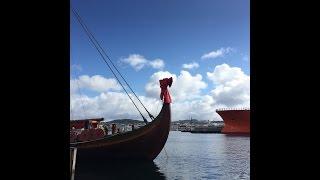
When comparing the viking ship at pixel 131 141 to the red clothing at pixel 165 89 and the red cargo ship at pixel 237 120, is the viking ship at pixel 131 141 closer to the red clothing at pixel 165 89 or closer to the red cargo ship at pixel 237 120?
the red clothing at pixel 165 89

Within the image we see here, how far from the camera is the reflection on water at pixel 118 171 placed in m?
20.4

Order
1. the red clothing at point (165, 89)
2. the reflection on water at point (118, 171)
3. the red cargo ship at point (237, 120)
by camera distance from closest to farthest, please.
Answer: the reflection on water at point (118, 171)
the red clothing at point (165, 89)
the red cargo ship at point (237, 120)

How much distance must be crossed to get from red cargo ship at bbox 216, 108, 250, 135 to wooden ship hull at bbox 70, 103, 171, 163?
4922cm

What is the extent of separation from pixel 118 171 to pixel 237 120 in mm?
56161

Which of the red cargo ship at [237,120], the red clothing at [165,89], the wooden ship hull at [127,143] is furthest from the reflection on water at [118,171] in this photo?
the red cargo ship at [237,120]

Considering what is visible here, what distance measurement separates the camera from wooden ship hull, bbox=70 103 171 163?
23.7m

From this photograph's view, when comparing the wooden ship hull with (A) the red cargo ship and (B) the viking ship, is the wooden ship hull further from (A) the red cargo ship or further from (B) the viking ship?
(A) the red cargo ship

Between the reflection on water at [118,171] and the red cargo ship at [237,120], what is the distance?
4887 centimetres

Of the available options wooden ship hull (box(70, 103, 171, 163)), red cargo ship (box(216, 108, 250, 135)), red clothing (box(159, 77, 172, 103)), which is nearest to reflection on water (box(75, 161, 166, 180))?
wooden ship hull (box(70, 103, 171, 163))
